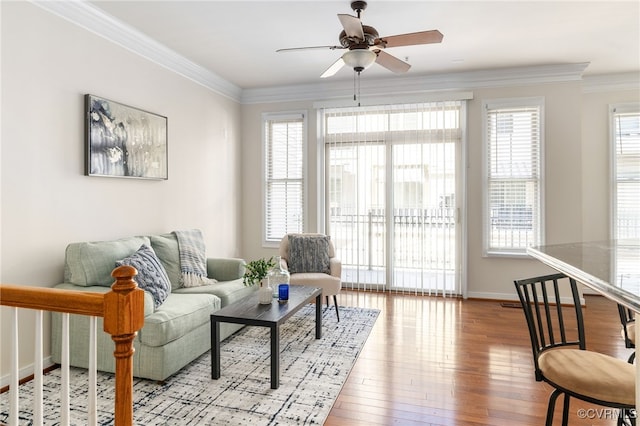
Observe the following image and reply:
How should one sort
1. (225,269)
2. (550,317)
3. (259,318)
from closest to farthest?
(550,317)
(259,318)
(225,269)

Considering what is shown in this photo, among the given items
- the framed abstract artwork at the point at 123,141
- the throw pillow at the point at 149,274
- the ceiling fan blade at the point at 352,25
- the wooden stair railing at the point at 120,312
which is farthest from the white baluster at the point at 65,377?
the ceiling fan blade at the point at 352,25

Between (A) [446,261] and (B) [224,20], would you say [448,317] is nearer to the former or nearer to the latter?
(A) [446,261]

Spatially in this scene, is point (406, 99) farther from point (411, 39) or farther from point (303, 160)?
point (411, 39)

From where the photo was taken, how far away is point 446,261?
205 inches

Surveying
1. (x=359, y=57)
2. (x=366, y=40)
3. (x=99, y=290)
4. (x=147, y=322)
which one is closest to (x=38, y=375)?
(x=147, y=322)

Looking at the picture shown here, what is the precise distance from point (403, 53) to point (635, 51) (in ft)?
8.51

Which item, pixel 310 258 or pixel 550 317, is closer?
pixel 550 317

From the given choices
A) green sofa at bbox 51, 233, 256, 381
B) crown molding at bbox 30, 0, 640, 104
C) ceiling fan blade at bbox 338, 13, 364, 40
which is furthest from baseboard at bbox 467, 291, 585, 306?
ceiling fan blade at bbox 338, 13, 364, 40

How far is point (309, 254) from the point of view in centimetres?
457

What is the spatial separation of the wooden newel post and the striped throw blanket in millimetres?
2491

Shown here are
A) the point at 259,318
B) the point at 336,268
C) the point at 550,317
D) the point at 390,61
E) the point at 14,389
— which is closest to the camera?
the point at 14,389

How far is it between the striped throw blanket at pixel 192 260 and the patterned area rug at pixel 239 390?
70 cm

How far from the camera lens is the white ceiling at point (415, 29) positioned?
3.27 metres

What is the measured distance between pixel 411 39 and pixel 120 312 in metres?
2.74
